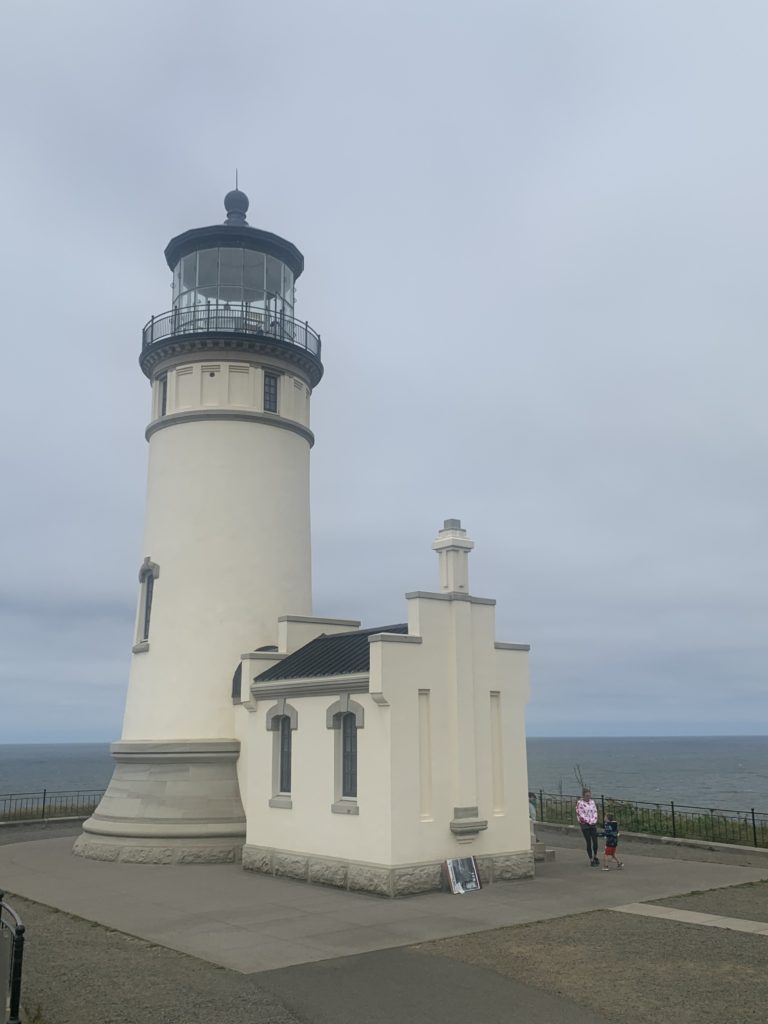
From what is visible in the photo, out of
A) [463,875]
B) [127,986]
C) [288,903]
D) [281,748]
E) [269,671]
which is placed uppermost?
[269,671]

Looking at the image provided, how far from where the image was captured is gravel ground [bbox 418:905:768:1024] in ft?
32.8

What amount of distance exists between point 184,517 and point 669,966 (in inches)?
653

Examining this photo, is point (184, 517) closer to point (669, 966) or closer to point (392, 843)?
point (392, 843)

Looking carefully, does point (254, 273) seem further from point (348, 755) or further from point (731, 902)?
point (731, 902)

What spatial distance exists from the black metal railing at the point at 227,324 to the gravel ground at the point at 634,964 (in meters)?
17.0

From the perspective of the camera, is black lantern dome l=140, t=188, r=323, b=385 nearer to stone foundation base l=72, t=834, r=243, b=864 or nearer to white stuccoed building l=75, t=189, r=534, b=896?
white stuccoed building l=75, t=189, r=534, b=896

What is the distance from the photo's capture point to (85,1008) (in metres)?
10.1

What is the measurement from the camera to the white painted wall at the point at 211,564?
76.4 ft

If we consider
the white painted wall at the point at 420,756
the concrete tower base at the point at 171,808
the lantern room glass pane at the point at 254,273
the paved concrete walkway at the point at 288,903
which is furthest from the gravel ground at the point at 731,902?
the lantern room glass pane at the point at 254,273

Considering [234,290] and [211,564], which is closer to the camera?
[211,564]

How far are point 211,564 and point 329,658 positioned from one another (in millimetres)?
5118

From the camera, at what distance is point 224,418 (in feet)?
80.5

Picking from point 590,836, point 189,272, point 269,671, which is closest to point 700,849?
point 590,836

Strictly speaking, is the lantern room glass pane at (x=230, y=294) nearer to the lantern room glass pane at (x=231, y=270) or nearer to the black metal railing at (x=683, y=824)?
the lantern room glass pane at (x=231, y=270)
